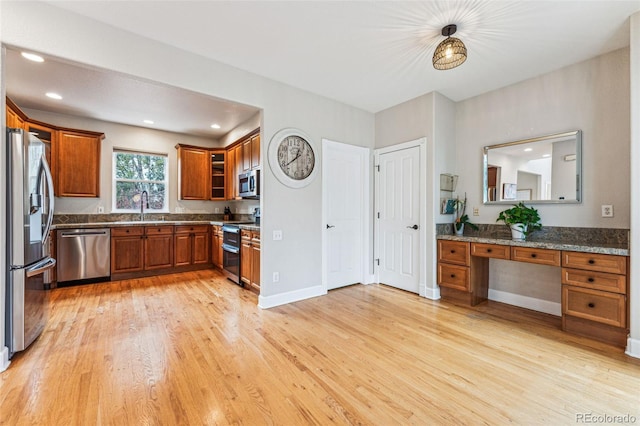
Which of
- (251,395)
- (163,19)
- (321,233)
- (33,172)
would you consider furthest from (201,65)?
(251,395)

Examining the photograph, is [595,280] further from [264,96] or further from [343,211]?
[264,96]

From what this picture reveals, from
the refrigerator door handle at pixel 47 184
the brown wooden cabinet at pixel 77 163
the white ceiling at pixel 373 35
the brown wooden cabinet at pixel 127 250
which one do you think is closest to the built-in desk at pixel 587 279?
the white ceiling at pixel 373 35

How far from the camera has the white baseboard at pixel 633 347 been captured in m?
2.14

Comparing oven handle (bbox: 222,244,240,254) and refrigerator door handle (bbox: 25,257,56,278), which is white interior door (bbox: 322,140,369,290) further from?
refrigerator door handle (bbox: 25,257,56,278)

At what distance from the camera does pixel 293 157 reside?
344cm

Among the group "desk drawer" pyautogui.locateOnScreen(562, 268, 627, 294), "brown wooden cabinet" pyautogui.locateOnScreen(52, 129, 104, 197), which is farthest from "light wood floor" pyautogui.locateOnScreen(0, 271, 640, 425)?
"brown wooden cabinet" pyautogui.locateOnScreen(52, 129, 104, 197)

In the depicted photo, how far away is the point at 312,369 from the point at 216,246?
3.60 m

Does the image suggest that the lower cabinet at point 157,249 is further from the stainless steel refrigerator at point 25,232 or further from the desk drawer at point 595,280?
the desk drawer at point 595,280

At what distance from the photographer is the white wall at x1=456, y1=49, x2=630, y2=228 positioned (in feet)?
8.55

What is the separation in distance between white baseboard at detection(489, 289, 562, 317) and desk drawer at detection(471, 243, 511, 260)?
74 cm

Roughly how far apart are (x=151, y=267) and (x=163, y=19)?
12.7 feet

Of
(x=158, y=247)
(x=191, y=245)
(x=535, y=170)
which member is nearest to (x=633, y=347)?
(x=535, y=170)

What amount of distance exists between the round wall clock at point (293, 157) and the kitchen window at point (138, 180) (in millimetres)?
3307

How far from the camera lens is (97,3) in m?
2.05
